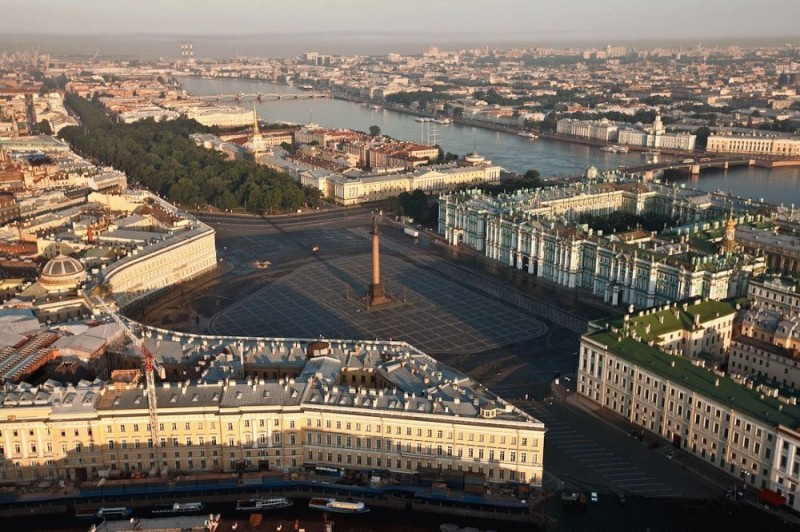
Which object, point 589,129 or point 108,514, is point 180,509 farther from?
point 589,129

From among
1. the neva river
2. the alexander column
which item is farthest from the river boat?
the neva river

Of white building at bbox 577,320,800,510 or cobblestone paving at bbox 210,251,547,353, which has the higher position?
white building at bbox 577,320,800,510

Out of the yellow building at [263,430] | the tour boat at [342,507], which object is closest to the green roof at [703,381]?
the yellow building at [263,430]

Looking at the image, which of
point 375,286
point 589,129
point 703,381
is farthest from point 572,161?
point 703,381

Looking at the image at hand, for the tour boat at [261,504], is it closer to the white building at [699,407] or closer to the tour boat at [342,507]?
the tour boat at [342,507]

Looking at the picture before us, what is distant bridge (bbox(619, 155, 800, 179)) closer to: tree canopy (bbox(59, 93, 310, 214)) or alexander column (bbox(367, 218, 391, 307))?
tree canopy (bbox(59, 93, 310, 214))

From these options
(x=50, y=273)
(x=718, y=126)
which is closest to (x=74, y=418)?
(x=50, y=273)

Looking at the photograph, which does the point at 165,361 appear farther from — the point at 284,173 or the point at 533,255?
the point at 284,173
